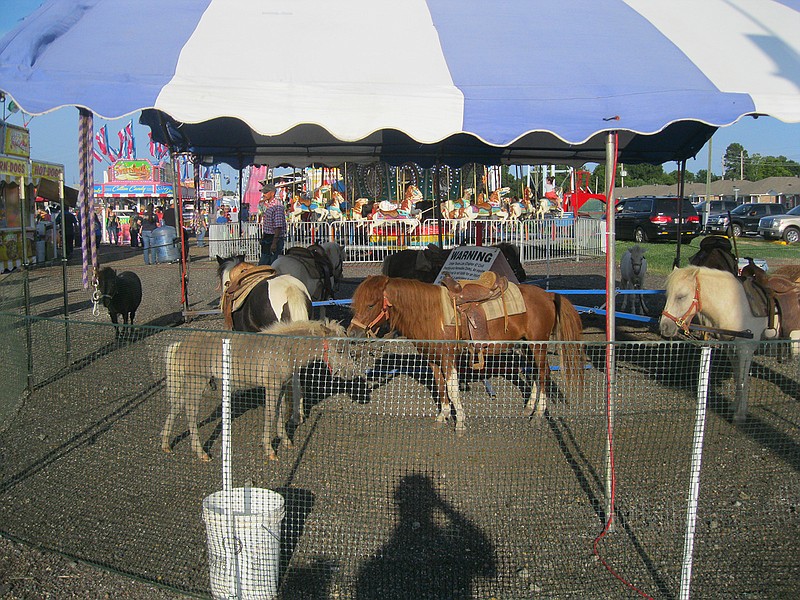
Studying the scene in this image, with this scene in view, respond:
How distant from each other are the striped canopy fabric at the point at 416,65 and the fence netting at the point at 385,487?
1.69 meters

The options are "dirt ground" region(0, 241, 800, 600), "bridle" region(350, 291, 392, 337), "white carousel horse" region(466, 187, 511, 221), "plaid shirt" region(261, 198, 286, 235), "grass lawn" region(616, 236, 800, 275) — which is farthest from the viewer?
"white carousel horse" region(466, 187, 511, 221)

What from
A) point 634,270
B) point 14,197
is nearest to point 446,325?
point 634,270

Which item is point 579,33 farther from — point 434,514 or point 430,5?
point 434,514

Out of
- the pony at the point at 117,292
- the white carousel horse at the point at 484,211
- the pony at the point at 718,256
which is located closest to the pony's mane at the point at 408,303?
the pony at the point at 718,256

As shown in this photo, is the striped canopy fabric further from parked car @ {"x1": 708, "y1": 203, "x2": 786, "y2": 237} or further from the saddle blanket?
parked car @ {"x1": 708, "y1": 203, "x2": 786, "y2": 237}

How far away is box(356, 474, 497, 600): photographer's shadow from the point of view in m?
4.12

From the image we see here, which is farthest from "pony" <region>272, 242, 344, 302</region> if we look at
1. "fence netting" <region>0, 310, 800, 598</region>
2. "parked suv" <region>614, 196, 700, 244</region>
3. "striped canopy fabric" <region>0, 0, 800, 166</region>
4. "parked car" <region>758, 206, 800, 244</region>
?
"parked car" <region>758, 206, 800, 244</region>

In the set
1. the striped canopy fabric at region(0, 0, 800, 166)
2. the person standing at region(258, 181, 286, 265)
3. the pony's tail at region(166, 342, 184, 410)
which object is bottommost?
the pony's tail at region(166, 342, 184, 410)

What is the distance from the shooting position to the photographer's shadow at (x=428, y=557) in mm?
4121

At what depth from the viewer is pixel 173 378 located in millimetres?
5816

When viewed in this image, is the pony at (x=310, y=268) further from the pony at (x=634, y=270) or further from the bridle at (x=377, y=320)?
the pony at (x=634, y=270)

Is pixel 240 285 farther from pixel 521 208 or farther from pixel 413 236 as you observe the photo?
pixel 521 208

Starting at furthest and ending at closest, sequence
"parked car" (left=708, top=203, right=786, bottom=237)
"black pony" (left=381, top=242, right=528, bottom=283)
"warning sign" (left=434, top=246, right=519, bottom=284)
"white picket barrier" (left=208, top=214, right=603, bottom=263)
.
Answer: "parked car" (left=708, top=203, right=786, bottom=237) < "white picket barrier" (left=208, top=214, right=603, bottom=263) < "black pony" (left=381, top=242, right=528, bottom=283) < "warning sign" (left=434, top=246, right=519, bottom=284)

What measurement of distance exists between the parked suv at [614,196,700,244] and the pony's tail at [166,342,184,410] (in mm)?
27532
